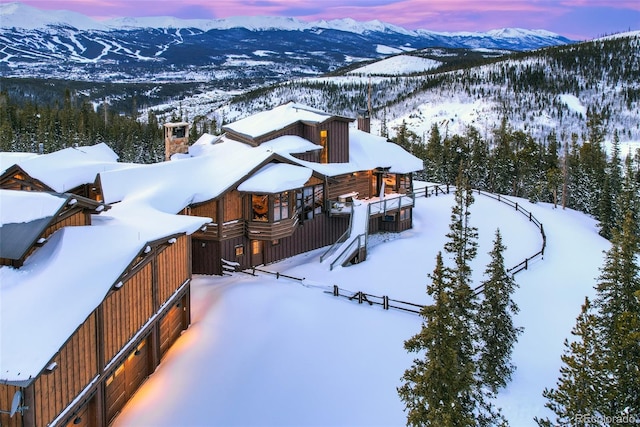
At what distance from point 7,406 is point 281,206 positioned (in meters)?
17.2

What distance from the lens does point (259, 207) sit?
26.8m

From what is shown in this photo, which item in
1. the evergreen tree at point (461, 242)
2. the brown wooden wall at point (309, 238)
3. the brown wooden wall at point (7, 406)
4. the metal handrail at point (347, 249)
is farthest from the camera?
the brown wooden wall at point (309, 238)

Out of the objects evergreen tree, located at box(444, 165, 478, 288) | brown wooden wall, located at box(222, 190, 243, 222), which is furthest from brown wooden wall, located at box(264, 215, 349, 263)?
evergreen tree, located at box(444, 165, 478, 288)

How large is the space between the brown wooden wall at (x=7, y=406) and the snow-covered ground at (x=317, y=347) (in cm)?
408

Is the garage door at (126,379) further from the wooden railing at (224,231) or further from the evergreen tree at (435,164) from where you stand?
the evergreen tree at (435,164)

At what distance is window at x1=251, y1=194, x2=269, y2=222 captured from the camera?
26688mm

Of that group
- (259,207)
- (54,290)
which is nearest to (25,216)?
(54,290)

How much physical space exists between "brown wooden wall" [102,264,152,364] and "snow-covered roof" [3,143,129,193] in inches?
459

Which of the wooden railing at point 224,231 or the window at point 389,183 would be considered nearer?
the wooden railing at point 224,231

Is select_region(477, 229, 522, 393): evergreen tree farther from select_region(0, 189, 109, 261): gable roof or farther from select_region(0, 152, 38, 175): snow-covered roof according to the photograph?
select_region(0, 152, 38, 175): snow-covered roof

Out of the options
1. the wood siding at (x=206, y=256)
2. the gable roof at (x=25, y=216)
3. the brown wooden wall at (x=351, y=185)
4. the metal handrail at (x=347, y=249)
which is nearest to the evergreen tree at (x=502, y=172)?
the brown wooden wall at (x=351, y=185)

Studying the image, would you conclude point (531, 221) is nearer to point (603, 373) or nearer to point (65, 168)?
point (603, 373)

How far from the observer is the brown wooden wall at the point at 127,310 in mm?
14258

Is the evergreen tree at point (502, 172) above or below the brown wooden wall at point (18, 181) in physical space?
below
